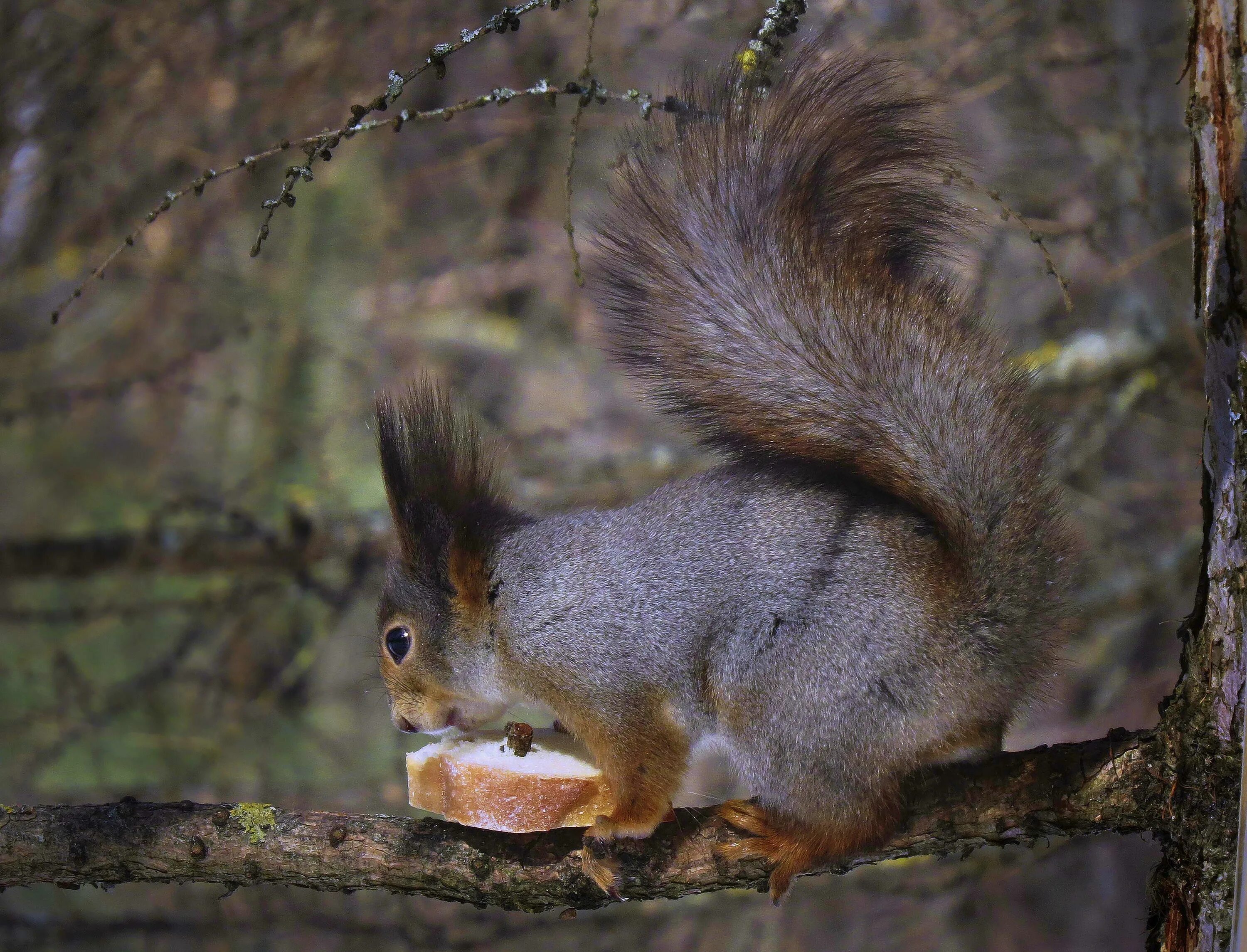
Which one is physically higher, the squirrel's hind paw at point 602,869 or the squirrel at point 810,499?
the squirrel at point 810,499

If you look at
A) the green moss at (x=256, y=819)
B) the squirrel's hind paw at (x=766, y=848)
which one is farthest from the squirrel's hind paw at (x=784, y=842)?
the green moss at (x=256, y=819)

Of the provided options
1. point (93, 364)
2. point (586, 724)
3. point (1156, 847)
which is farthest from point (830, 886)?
point (93, 364)

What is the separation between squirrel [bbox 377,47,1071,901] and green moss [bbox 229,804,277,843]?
40 centimetres

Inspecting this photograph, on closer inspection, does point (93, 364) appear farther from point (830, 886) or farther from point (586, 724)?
point (830, 886)

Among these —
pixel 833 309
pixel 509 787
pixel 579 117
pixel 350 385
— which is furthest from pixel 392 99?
pixel 350 385

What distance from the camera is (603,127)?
2350 millimetres

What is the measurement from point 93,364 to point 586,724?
2208 mm

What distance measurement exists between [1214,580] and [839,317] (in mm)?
469

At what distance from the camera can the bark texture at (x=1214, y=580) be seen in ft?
2.97

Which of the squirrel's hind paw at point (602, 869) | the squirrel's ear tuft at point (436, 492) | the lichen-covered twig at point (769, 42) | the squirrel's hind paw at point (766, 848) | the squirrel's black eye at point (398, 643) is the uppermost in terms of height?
the lichen-covered twig at point (769, 42)

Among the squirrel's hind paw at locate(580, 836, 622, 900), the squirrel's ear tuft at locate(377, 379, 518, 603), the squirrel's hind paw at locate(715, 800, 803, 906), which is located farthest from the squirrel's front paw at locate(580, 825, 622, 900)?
the squirrel's ear tuft at locate(377, 379, 518, 603)

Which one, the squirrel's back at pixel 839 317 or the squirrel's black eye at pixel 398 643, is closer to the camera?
the squirrel's back at pixel 839 317

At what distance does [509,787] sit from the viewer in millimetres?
1216

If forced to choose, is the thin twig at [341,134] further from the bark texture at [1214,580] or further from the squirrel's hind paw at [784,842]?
the squirrel's hind paw at [784,842]
